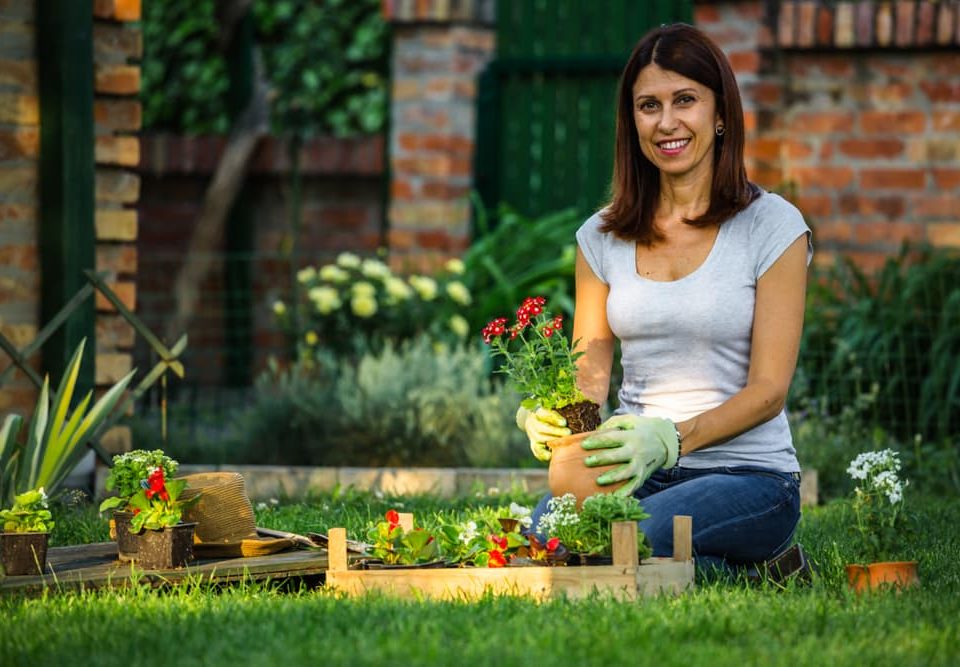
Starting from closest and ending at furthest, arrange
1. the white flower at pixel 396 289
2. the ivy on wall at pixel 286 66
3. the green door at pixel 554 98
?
the white flower at pixel 396 289
the green door at pixel 554 98
the ivy on wall at pixel 286 66

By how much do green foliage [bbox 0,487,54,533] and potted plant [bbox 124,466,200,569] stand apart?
0.21 meters

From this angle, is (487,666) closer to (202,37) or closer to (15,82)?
(15,82)

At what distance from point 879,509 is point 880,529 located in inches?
3.7

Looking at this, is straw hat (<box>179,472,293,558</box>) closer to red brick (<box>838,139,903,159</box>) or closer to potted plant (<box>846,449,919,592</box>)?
potted plant (<box>846,449,919,592</box>)

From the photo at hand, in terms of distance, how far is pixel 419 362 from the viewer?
6.84 metres

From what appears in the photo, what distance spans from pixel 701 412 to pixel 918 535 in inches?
32.7

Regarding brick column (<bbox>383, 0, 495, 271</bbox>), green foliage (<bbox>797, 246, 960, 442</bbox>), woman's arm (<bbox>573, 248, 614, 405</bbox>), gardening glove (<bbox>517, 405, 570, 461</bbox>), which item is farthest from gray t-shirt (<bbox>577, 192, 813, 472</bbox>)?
brick column (<bbox>383, 0, 495, 271</bbox>)

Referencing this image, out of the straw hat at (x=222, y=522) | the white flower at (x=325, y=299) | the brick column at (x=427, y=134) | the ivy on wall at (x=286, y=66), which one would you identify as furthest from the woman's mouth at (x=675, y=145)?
the ivy on wall at (x=286, y=66)

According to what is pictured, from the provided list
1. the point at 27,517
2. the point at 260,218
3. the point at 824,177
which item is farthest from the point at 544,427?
the point at 260,218

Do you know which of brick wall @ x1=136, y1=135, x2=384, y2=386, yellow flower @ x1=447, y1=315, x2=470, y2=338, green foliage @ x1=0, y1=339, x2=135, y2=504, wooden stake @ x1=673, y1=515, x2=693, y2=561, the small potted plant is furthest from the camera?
brick wall @ x1=136, y1=135, x2=384, y2=386

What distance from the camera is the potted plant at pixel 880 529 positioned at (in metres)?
3.82

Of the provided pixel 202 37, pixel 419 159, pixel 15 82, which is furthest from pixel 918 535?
pixel 202 37

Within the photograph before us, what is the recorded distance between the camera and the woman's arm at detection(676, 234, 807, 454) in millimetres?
3943

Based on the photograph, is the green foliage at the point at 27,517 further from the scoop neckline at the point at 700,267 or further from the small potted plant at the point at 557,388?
the scoop neckline at the point at 700,267
